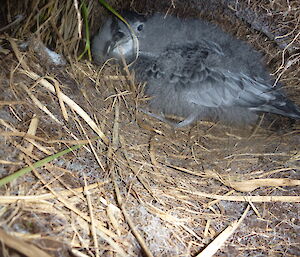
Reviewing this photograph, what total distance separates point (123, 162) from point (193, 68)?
33.4 inches

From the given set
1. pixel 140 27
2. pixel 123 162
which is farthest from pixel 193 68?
pixel 123 162

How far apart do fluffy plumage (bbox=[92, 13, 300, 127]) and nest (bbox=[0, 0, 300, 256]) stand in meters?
0.13

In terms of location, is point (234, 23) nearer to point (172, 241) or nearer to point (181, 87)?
point (181, 87)

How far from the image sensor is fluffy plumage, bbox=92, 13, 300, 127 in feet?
6.62

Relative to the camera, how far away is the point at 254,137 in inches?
83.3

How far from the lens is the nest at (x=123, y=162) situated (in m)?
1.15

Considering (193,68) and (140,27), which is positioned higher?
(140,27)

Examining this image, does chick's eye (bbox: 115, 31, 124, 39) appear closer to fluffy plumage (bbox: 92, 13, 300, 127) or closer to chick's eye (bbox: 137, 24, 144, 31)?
fluffy plumage (bbox: 92, 13, 300, 127)

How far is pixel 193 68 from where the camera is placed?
1995 millimetres

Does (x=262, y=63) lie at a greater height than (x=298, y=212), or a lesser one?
greater

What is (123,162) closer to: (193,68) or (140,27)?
(193,68)

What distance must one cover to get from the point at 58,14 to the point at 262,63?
1427 millimetres

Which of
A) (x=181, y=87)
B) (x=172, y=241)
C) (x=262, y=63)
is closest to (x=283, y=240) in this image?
(x=172, y=241)

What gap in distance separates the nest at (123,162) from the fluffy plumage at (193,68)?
13 centimetres
